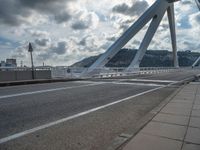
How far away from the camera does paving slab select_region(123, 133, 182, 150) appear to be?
12.4ft

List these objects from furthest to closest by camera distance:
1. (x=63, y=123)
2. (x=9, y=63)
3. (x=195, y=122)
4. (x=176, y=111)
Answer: (x=9, y=63)
(x=176, y=111)
(x=63, y=123)
(x=195, y=122)

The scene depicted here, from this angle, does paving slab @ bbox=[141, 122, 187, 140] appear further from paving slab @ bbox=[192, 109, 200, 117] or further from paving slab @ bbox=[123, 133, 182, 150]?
paving slab @ bbox=[192, 109, 200, 117]

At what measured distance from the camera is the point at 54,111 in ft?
22.5

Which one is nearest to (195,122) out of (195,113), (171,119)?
(171,119)

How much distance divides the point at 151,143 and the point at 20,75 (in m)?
15.7

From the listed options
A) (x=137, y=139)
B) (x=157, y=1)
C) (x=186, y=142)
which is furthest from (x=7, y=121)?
(x=157, y=1)

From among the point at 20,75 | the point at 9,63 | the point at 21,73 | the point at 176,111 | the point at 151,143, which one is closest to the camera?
the point at 151,143

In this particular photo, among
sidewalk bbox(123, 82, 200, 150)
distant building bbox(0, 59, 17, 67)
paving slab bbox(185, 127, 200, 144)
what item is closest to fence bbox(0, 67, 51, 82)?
distant building bbox(0, 59, 17, 67)

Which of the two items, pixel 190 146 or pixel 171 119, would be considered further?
pixel 171 119

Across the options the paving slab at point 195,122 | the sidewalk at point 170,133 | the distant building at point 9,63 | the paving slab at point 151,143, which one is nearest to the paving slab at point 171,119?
the sidewalk at point 170,133

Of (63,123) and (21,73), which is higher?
(21,73)

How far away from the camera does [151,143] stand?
4.00 m

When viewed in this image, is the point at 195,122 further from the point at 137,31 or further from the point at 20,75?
the point at 137,31

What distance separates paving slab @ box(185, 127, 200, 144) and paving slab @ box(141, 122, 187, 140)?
0.33 ft
